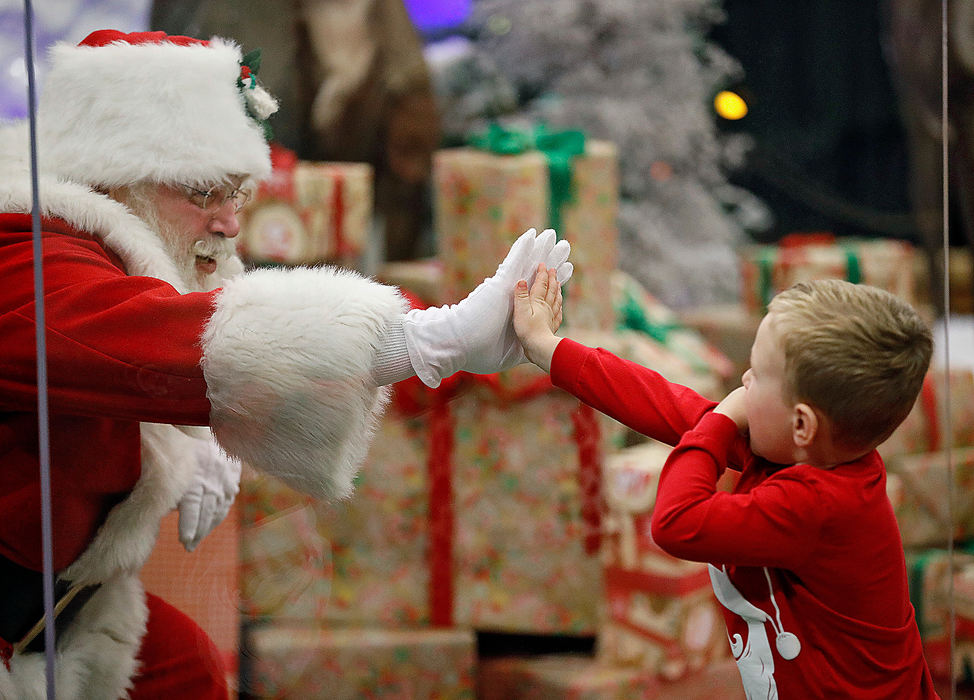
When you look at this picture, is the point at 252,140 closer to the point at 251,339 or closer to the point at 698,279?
the point at 251,339

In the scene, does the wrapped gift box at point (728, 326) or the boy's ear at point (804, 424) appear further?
the wrapped gift box at point (728, 326)

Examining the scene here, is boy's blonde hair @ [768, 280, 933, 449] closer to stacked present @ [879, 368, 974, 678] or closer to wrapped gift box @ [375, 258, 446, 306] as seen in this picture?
wrapped gift box @ [375, 258, 446, 306]

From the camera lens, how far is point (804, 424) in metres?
0.77

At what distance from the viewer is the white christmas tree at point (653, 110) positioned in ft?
6.86

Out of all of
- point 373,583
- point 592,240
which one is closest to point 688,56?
point 592,240

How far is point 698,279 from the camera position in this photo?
233cm

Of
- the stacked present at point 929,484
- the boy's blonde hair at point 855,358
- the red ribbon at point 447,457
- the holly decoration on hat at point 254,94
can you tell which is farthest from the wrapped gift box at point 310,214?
the stacked present at point 929,484

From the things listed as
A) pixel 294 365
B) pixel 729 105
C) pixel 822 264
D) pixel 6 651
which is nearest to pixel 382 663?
pixel 6 651

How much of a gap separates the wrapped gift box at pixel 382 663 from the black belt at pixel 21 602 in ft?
1.03

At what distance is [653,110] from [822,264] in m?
0.57

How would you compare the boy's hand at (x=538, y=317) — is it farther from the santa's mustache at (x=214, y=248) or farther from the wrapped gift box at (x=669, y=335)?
the wrapped gift box at (x=669, y=335)

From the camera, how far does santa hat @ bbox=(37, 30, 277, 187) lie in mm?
846

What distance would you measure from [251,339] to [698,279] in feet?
5.64

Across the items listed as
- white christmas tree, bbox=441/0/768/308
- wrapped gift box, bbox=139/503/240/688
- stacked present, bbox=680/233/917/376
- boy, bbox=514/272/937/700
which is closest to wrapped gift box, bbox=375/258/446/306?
boy, bbox=514/272/937/700
